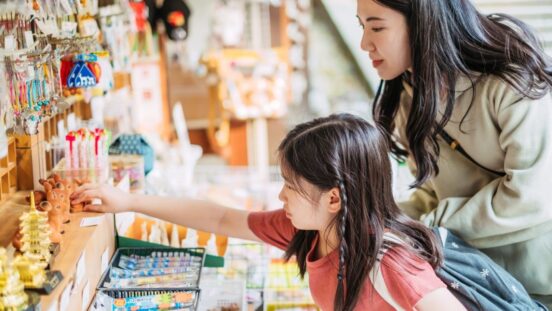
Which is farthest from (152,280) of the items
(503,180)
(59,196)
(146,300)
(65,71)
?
(503,180)

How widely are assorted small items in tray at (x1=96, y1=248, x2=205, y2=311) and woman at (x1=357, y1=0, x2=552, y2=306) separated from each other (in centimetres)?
68

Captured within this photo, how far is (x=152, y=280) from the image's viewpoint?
6.34ft

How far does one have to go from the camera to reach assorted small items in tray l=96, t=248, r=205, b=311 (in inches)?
70.8

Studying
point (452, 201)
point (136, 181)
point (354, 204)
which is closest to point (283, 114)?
point (136, 181)

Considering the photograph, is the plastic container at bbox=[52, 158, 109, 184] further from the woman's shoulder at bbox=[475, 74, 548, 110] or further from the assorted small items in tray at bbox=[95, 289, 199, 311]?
the woman's shoulder at bbox=[475, 74, 548, 110]

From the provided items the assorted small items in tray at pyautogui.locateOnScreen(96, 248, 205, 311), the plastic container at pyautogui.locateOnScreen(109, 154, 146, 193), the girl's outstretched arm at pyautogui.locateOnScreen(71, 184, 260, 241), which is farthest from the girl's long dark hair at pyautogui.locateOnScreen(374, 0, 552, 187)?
the plastic container at pyautogui.locateOnScreen(109, 154, 146, 193)

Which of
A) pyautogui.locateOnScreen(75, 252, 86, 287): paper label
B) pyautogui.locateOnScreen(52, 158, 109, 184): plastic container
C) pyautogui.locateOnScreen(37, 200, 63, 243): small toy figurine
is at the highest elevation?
pyautogui.locateOnScreen(52, 158, 109, 184): plastic container

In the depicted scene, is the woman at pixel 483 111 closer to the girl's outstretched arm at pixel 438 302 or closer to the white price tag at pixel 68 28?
the girl's outstretched arm at pixel 438 302

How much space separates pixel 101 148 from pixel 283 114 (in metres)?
3.15

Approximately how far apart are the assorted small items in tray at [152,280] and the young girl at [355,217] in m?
0.37

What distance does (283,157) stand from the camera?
1.68 meters

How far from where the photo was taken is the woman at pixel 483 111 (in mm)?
1851

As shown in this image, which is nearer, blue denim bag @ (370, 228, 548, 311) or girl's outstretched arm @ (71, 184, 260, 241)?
blue denim bag @ (370, 228, 548, 311)

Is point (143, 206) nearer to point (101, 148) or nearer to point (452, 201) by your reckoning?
point (101, 148)
